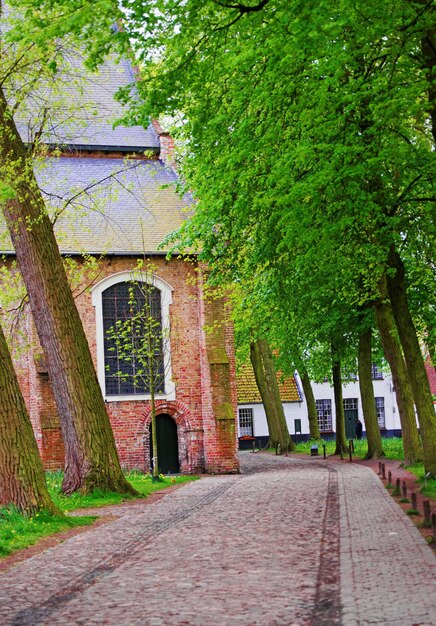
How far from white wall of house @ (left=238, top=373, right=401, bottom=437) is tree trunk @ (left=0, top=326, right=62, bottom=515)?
44471 millimetres

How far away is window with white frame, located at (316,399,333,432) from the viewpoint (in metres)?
61.7

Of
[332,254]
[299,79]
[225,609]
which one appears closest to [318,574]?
[225,609]

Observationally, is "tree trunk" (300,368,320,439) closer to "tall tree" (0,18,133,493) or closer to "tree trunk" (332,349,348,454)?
"tree trunk" (332,349,348,454)

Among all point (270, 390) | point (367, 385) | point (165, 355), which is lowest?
point (367, 385)

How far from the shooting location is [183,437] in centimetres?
3152

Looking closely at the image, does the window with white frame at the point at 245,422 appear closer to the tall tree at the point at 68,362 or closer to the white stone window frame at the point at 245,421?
the white stone window frame at the point at 245,421

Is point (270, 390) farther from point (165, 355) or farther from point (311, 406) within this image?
point (165, 355)

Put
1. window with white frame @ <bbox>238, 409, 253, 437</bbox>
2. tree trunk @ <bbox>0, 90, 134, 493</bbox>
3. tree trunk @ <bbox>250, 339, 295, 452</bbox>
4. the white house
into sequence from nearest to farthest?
tree trunk @ <bbox>0, 90, 134, 493</bbox>
tree trunk @ <bbox>250, 339, 295, 452</bbox>
the white house
window with white frame @ <bbox>238, 409, 253, 437</bbox>

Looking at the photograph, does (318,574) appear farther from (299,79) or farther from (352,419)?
(352,419)

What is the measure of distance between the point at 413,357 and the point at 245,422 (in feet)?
132

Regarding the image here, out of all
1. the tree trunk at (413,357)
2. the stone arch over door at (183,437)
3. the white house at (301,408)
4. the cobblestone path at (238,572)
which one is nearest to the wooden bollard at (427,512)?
the cobblestone path at (238,572)

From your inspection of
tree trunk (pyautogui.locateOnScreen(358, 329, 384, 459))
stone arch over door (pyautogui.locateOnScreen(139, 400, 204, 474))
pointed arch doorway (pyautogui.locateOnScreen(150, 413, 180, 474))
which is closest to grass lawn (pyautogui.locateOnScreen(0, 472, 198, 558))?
stone arch over door (pyautogui.locateOnScreen(139, 400, 204, 474))

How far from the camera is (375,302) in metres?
25.8

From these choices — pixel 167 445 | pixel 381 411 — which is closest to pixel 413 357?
pixel 167 445
